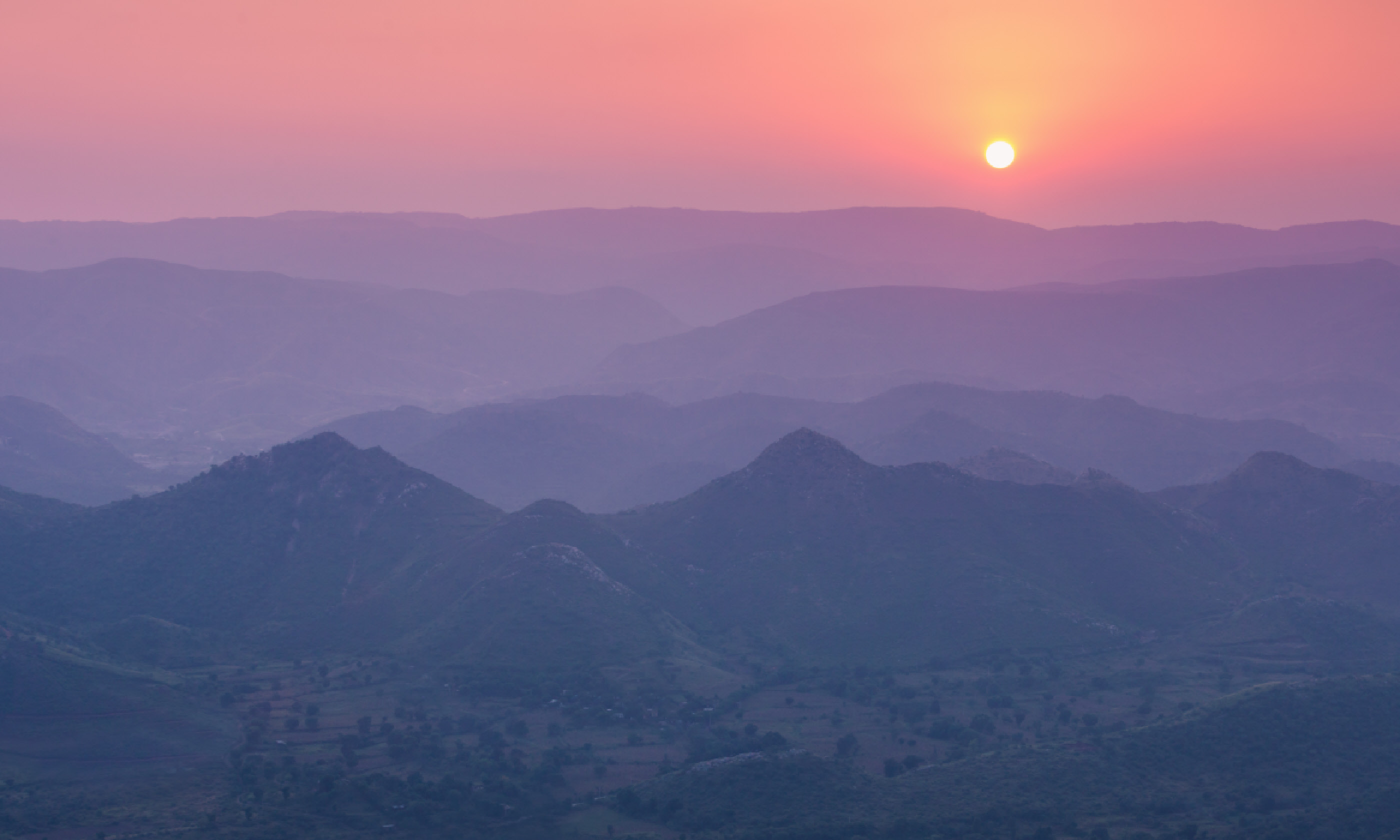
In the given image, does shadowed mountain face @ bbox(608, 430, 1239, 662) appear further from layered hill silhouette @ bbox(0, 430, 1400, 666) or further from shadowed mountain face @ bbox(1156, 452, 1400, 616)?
shadowed mountain face @ bbox(1156, 452, 1400, 616)

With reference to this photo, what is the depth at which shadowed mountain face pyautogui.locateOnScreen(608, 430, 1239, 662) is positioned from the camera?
11362 centimetres

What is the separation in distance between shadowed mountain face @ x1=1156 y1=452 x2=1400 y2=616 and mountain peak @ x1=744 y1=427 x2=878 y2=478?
3709 centimetres

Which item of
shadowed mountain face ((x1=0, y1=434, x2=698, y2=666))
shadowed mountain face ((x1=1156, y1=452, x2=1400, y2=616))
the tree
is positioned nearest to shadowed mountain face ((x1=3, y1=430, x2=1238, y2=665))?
shadowed mountain face ((x1=0, y1=434, x2=698, y2=666))

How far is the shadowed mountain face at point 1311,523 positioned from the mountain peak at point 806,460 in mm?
37089

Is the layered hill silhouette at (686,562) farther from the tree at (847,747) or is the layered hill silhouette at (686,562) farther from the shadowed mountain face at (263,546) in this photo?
the tree at (847,747)

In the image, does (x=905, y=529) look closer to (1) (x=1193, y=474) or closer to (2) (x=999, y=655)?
(2) (x=999, y=655)

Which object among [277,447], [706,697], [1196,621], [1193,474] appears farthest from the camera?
[1193,474]

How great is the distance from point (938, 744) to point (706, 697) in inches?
647

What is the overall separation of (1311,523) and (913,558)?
46.8m

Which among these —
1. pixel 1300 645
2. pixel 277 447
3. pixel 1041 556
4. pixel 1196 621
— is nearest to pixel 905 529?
pixel 1041 556

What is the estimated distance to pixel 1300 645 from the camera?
110m

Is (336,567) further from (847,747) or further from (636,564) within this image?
(847,747)

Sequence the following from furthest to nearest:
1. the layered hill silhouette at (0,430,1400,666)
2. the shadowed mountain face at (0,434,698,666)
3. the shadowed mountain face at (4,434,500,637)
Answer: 1. the shadowed mountain face at (4,434,500,637)
2. the layered hill silhouette at (0,430,1400,666)
3. the shadowed mountain face at (0,434,698,666)

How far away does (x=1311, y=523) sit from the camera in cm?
13975
